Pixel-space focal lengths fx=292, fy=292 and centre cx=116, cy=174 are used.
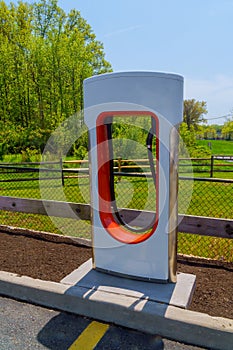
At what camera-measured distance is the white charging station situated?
8.68ft

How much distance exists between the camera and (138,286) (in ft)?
9.57

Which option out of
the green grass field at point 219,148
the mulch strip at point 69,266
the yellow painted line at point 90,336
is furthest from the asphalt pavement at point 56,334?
the green grass field at point 219,148

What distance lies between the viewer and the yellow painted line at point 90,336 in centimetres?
228

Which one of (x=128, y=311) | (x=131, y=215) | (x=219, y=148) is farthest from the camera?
(x=219, y=148)

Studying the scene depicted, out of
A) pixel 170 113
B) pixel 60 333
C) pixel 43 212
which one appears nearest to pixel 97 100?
pixel 170 113

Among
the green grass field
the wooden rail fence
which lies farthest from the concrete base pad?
the green grass field

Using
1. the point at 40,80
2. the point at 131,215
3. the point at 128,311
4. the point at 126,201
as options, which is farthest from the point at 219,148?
the point at 128,311

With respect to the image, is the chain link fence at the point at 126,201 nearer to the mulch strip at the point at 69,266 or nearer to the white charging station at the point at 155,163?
the mulch strip at the point at 69,266

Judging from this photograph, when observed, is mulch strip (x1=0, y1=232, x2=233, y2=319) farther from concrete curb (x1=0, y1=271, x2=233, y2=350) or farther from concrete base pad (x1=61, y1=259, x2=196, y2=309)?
concrete curb (x1=0, y1=271, x2=233, y2=350)

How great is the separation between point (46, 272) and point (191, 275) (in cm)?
163

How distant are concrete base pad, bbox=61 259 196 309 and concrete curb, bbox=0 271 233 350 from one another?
0.25 feet

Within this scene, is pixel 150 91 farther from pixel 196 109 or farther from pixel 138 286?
pixel 196 109

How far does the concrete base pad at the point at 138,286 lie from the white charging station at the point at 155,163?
0.07m

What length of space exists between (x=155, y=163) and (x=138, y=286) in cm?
124
